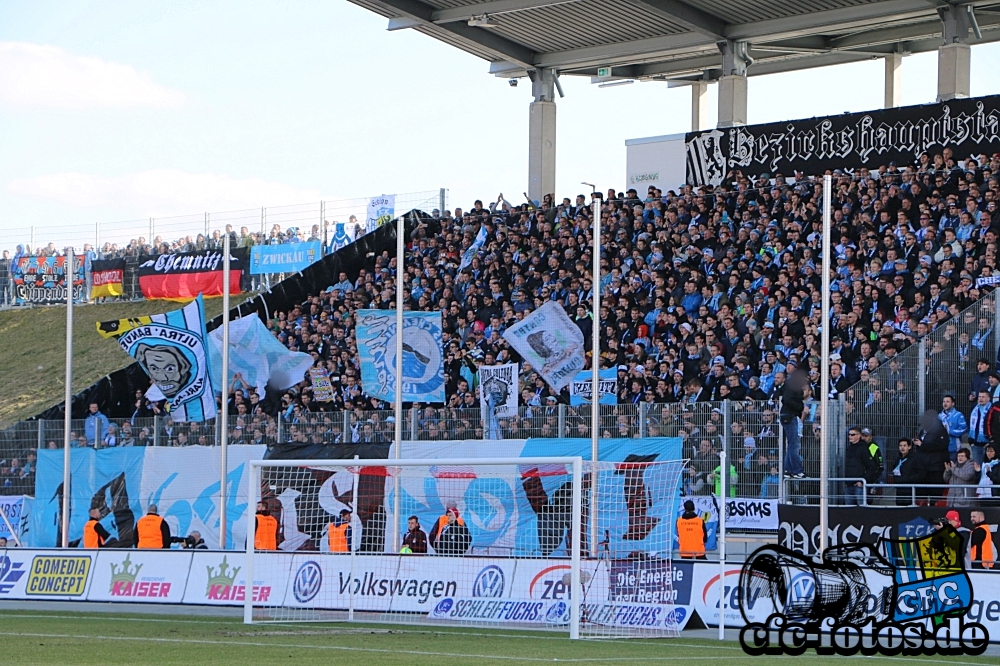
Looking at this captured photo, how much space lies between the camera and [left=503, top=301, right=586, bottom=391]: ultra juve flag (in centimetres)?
2750

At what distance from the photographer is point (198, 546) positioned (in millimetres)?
26500

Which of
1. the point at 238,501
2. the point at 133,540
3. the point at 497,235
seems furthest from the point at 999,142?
the point at 133,540

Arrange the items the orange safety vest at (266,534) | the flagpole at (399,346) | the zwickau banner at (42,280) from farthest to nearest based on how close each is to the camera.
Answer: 1. the zwickau banner at (42,280)
2. the flagpole at (399,346)
3. the orange safety vest at (266,534)

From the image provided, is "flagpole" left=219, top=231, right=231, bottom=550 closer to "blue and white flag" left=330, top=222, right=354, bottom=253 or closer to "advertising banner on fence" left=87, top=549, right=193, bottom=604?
"advertising banner on fence" left=87, top=549, right=193, bottom=604

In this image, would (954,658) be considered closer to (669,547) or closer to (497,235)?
(669,547)

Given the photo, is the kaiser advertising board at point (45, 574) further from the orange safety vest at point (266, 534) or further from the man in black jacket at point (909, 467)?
the man in black jacket at point (909, 467)

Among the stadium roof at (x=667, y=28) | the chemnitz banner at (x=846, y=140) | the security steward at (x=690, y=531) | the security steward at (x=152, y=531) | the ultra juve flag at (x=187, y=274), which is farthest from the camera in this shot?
the ultra juve flag at (x=187, y=274)

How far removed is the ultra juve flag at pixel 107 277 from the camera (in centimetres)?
5203

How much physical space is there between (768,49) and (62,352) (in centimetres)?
2697

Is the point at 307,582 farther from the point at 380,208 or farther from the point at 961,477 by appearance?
the point at 380,208

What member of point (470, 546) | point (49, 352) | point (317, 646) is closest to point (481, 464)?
point (470, 546)

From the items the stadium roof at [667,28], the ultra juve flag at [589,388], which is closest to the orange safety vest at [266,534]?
the ultra juve flag at [589,388]

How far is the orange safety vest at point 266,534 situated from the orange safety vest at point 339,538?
36.1 inches

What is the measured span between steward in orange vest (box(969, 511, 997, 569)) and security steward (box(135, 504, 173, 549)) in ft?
43.6
